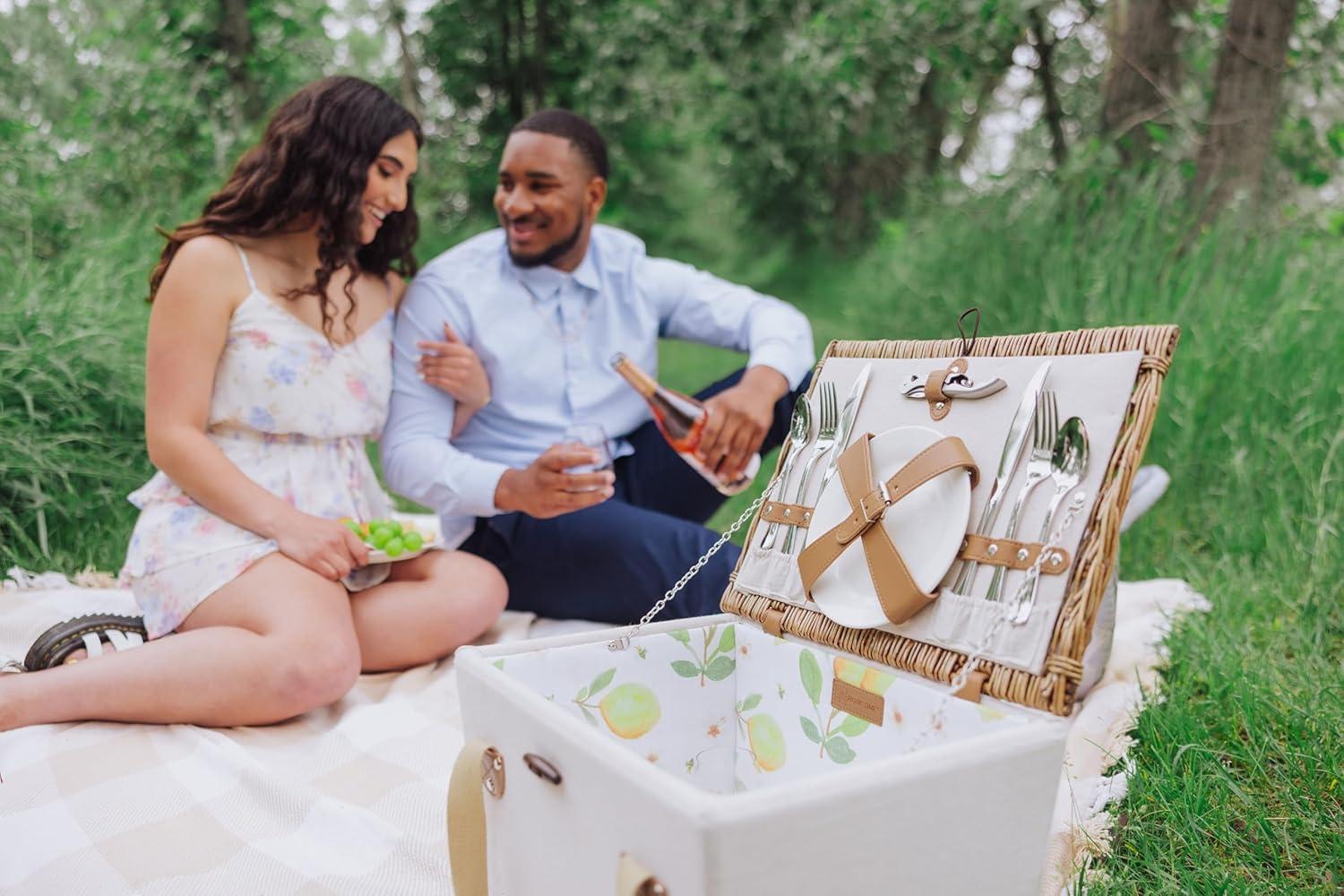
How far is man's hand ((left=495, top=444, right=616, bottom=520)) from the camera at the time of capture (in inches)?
76.1

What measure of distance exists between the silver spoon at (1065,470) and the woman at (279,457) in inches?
51.5

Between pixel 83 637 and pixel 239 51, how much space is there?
202 inches

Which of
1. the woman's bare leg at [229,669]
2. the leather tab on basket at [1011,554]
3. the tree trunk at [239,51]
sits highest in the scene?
the tree trunk at [239,51]

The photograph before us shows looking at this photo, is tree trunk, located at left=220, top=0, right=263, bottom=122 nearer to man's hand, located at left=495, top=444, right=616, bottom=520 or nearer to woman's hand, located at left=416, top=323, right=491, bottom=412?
woman's hand, located at left=416, top=323, right=491, bottom=412

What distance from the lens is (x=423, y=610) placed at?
7.43 feet

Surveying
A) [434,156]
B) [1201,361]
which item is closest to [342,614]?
[1201,361]

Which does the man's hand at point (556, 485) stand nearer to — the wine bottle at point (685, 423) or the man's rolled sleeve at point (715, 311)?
the wine bottle at point (685, 423)

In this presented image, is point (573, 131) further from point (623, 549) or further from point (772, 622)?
point (772, 622)

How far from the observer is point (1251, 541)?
2637 millimetres

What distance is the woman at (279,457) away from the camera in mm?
1882

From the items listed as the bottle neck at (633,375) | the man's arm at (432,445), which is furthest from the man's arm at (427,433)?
the bottle neck at (633,375)

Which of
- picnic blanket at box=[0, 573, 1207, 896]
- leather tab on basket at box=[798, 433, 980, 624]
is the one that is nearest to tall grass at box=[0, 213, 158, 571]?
picnic blanket at box=[0, 573, 1207, 896]

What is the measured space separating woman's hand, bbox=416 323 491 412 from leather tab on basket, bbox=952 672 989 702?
1.50 meters

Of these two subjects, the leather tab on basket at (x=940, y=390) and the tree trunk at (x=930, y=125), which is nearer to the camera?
the leather tab on basket at (x=940, y=390)
